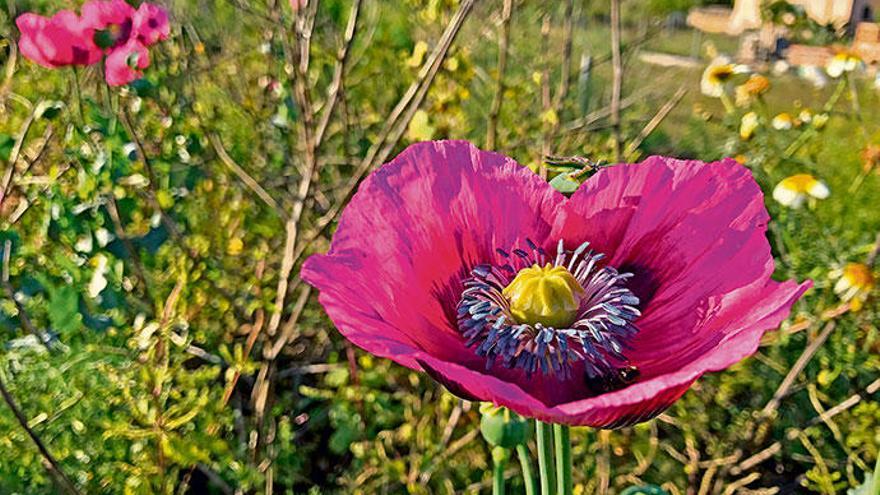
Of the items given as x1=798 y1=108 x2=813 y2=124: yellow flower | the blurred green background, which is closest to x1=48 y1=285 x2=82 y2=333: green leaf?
the blurred green background

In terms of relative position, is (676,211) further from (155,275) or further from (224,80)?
(224,80)

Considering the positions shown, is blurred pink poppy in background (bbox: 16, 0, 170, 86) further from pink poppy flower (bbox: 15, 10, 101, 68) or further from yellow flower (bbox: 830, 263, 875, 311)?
yellow flower (bbox: 830, 263, 875, 311)

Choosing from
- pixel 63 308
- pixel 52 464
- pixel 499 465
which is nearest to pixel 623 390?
pixel 499 465

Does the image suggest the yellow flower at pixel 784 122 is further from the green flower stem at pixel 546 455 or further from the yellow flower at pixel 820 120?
the green flower stem at pixel 546 455

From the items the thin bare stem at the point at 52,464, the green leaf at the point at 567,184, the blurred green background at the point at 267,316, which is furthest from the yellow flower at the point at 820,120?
the thin bare stem at the point at 52,464

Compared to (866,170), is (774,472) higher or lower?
lower

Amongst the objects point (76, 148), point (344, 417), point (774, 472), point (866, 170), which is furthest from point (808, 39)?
point (76, 148)

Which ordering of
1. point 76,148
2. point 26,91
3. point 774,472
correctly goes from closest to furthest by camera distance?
point 76,148 < point 774,472 < point 26,91
